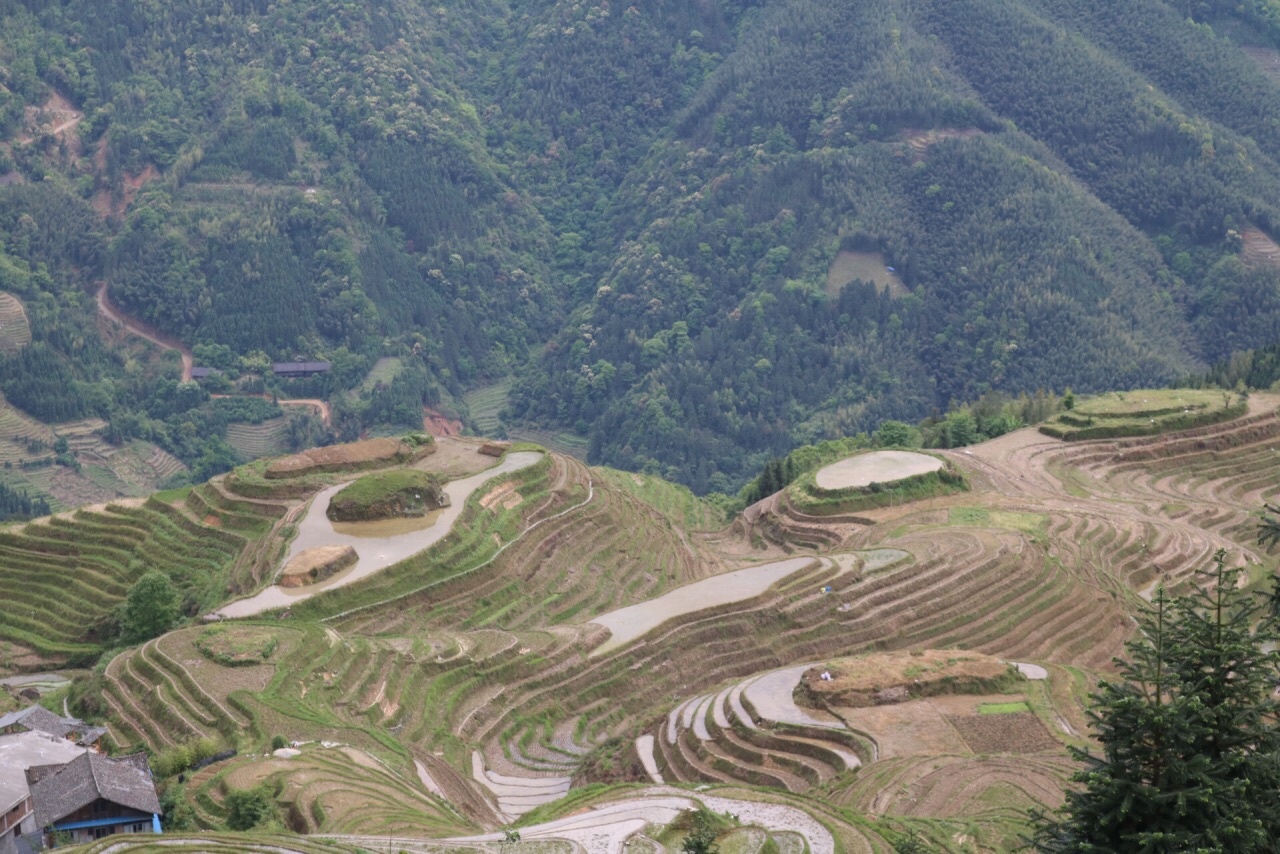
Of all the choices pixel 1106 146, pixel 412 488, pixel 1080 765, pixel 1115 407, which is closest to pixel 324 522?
pixel 412 488

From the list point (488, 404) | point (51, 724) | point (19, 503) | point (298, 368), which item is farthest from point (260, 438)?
point (51, 724)

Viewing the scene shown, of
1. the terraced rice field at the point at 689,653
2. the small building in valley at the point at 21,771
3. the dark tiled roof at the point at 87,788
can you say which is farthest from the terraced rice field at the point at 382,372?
the dark tiled roof at the point at 87,788

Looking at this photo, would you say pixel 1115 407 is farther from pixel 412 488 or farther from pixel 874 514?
pixel 412 488

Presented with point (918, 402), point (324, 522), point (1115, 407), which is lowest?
point (918, 402)

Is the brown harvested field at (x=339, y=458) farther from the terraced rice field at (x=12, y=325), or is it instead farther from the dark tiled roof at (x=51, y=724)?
the terraced rice field at (x=12, y=325)

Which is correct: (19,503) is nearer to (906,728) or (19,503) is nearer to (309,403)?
(309,403)

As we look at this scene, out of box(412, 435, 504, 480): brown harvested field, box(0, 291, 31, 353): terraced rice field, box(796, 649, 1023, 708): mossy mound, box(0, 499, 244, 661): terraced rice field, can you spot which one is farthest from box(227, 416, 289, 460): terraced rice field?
box(796, 649, 1023, 708): mossy mound

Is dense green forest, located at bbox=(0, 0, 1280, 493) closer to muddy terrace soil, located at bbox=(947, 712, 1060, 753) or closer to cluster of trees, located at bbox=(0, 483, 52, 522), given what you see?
cluster of trees, located at bbox=(0, 483, 52, 522)
